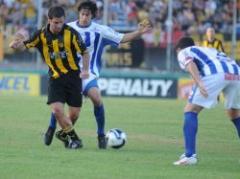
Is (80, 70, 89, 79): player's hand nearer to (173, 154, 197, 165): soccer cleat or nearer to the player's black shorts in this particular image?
the player's black shorts

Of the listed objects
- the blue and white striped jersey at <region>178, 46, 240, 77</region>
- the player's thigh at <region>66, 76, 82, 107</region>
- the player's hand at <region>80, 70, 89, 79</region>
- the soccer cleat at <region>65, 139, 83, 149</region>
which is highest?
the blue and white striped jersey at <region>178, 46, 240, 77</region>

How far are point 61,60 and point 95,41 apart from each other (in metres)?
1.12

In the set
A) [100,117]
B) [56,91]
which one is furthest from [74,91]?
[100,117]

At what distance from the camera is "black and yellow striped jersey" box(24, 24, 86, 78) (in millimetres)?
12359

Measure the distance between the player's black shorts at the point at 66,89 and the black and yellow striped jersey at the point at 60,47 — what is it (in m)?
0.10

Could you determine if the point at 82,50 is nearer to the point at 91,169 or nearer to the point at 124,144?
the point at 124,144

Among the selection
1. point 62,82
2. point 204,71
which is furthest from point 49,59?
point 204,71

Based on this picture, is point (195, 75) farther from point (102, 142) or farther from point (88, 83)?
point (88, 83)

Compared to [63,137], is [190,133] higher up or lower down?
higher up

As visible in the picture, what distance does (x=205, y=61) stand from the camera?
36.2 feet

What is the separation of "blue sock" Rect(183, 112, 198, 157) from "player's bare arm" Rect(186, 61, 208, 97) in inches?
14.7

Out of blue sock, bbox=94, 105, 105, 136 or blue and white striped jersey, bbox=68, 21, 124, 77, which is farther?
blue and white striped jersey, bbox=68, 21, 124, 77

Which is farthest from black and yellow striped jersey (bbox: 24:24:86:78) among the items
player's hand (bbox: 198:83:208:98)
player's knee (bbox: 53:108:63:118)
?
player's hand (bbox: 198:83:208:98)

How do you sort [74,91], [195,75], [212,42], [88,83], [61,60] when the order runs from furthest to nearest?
[212,42] < [88,83] < [74,91] < [61,60] < [195,75]
